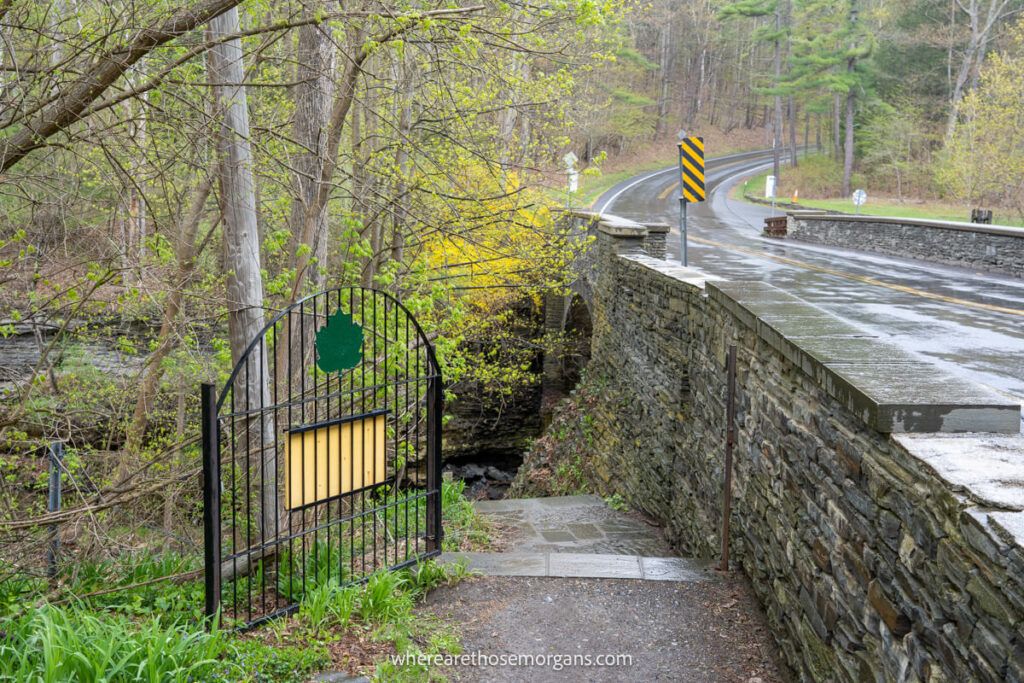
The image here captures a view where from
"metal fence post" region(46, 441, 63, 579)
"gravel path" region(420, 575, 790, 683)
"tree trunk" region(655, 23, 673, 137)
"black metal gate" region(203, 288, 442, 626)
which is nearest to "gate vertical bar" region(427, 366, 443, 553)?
"black metal gate" region(203, 288, 442, 626)

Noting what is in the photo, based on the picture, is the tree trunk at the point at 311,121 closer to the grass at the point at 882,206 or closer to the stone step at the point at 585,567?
the stone step at the point at 585,567

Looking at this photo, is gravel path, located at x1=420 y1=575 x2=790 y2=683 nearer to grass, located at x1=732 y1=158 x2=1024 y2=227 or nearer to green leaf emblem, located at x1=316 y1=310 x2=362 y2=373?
green leaf emblem, located at x1=316 y1=310 x2=362 y2=373

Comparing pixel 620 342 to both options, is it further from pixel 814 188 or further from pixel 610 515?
pixel 814 188

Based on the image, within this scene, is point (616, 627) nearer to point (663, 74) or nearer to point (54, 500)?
point (54, 500)

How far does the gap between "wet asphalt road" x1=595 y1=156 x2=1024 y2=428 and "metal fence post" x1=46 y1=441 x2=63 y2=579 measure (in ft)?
18.8

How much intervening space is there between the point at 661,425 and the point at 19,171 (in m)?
6.77

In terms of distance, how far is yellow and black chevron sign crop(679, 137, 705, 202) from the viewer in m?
11.6

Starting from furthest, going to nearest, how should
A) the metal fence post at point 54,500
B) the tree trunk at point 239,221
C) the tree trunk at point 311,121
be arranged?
the tree trunk at point 311,121, the tree trunk at point 239,221, the metal fence post at point 54,500

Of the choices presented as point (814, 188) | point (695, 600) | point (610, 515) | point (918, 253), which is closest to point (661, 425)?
point (610, 515)

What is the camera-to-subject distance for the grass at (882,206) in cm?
2900

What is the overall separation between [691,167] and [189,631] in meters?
9.33

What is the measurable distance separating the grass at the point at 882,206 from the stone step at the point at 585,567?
22665mm

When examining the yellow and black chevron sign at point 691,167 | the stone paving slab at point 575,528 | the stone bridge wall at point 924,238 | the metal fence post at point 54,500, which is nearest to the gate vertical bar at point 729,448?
the stone paving slab at point 575,528

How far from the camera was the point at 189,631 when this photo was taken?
4.50 meters
